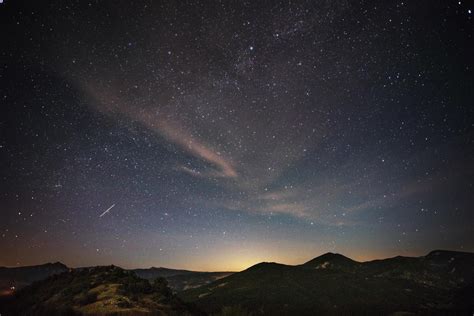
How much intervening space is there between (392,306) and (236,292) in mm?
56016

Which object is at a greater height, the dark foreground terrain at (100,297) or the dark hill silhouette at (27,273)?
the dark hill silhouette at (27,273)

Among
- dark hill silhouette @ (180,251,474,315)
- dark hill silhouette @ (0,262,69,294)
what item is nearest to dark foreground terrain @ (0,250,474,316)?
dark hill silhouette @ (180,251,474,315)

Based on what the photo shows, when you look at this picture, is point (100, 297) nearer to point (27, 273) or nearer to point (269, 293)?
point (269, 293)

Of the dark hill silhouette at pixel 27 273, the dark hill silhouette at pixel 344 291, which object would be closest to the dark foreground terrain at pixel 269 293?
the dark hill silhouette at pixel 344 291

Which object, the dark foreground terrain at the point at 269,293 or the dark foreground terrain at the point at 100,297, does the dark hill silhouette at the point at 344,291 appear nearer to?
the dark foreground terrain at the point at 269,293

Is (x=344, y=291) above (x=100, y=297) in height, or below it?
above

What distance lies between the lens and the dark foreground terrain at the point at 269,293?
25500 millimetres

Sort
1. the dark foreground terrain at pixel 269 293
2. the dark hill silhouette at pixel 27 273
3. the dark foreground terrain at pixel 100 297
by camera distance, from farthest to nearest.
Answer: the dark hill silhouette at pixel 27 273 → the dark foreground terrain at pixel 269 293 → the dark foreground terrain at pixel 100 297

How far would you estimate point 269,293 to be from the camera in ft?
394

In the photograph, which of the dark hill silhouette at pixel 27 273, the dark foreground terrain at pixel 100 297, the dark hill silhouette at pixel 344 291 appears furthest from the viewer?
the dark hill silhouette at pixel 27 273

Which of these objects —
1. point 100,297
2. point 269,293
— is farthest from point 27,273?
point 100,297

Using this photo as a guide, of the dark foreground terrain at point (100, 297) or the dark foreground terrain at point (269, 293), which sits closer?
the dark foreground terrain at point (100, 297)

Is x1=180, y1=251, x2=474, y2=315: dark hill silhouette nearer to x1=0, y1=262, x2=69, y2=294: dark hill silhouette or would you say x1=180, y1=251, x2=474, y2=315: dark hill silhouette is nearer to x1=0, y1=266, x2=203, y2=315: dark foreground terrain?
x1=0, y1=266, x2=203, y2=315: dark foreground terrain

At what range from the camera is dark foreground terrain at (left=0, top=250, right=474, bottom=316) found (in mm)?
25500
